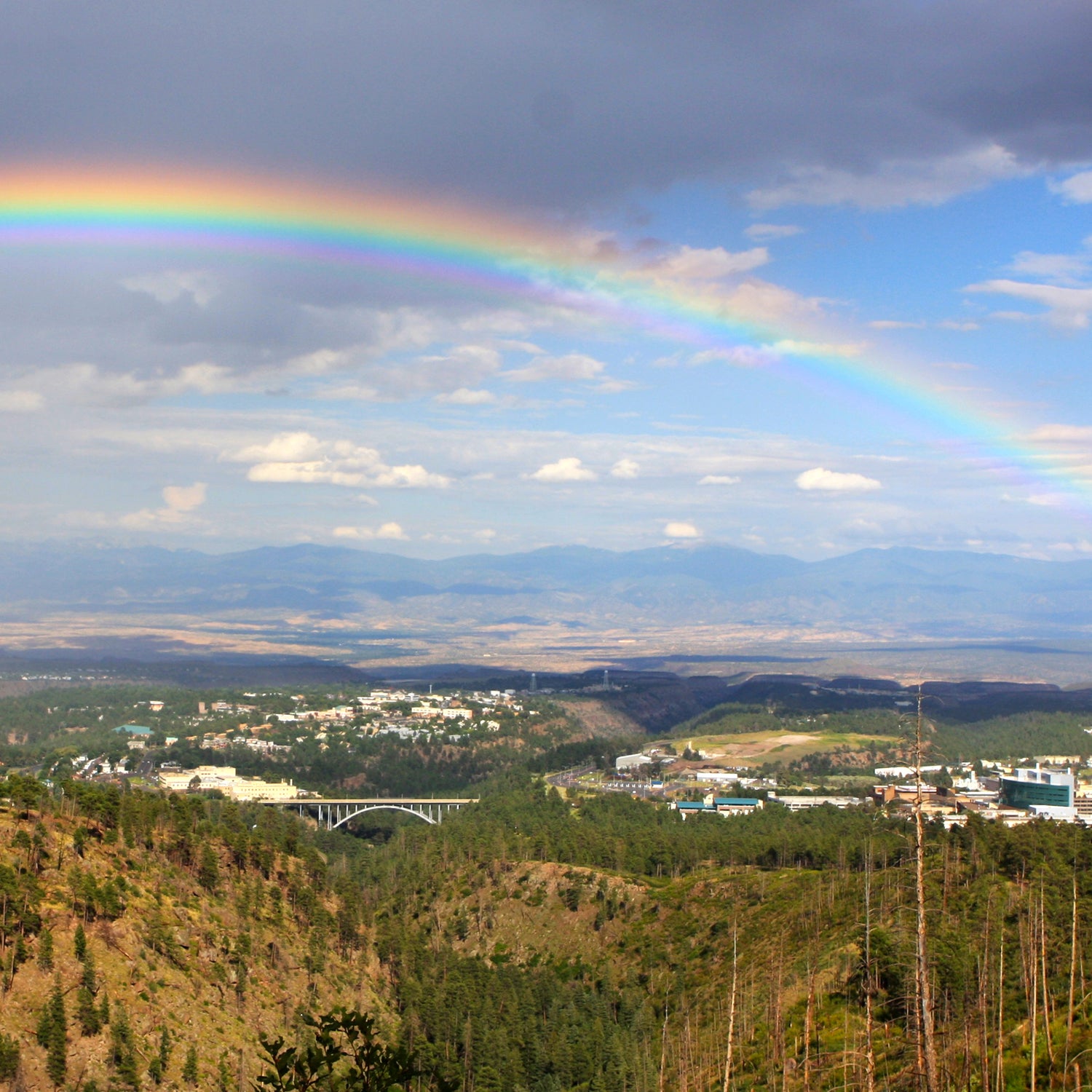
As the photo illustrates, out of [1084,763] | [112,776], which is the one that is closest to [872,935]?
[112,776]

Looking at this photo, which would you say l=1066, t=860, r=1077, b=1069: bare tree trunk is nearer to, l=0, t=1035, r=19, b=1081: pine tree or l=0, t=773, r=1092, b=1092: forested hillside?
l=0, t=773, r=1092, b=1092: forested hillside

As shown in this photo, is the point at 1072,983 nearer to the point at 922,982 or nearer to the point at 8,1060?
the point at 922,982

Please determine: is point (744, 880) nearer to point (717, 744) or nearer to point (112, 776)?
point (112, 776)

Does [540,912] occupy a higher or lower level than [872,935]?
lower

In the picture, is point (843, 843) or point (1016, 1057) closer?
point (1016, 1057)

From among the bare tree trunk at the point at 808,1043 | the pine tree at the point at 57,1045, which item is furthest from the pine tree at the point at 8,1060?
the bare tree trunk at the point at 808,1043

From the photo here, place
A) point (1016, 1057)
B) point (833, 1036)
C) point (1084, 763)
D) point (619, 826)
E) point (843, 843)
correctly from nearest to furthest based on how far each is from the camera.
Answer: point (1016, 1057)
point (833, 1036)
point (843, 843)
point (619, 826)
point (1084, 763)

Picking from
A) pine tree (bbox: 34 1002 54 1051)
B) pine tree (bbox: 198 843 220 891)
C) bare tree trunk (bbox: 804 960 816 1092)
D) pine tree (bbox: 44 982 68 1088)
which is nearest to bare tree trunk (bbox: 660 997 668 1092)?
bare tree trunk (bbox: 804 960 816 1092)
